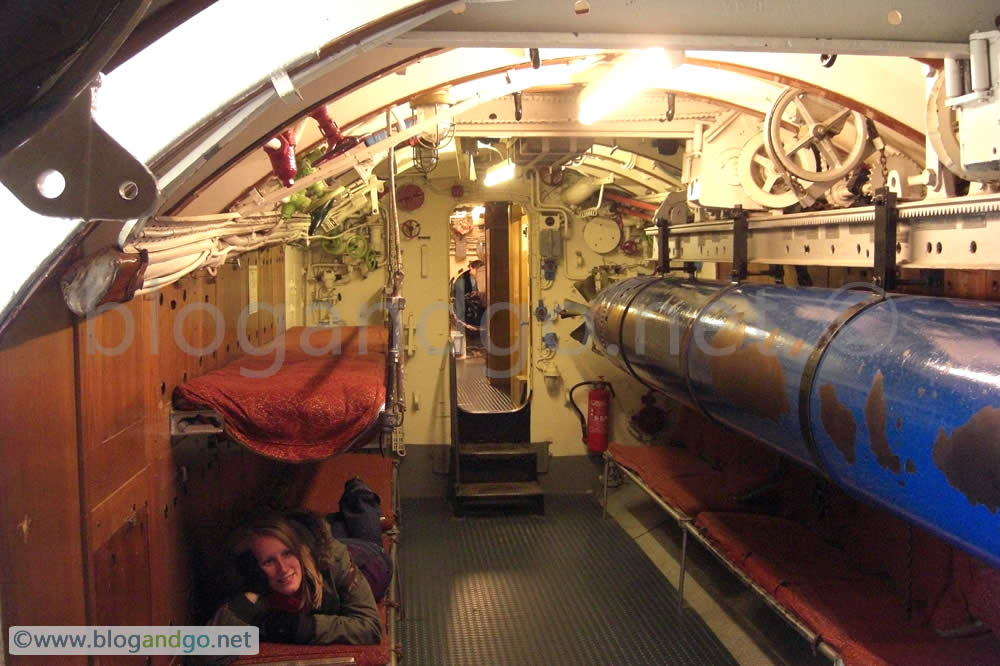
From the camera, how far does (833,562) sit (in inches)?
170

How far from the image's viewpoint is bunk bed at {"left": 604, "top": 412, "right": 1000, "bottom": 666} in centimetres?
339

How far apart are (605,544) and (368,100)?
4286 mm

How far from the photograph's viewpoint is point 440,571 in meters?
6.01

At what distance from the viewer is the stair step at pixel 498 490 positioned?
726 cm

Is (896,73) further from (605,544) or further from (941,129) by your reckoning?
(605,544)

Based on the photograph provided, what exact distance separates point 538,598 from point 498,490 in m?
1.92

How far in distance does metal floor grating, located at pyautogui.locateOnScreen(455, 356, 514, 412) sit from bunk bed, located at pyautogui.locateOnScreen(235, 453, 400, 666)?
2318mm

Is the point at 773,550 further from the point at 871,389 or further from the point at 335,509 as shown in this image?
the point at 335,509

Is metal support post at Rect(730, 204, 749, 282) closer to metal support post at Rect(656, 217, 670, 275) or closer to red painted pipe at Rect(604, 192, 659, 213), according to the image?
metal support post at Rect(656, 217, 670, 275)

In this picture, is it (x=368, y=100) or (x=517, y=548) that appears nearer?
(x=368, y=100)

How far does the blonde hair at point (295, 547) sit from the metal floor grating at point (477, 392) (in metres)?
4.73

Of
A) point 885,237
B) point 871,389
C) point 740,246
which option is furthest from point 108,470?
point 740,246

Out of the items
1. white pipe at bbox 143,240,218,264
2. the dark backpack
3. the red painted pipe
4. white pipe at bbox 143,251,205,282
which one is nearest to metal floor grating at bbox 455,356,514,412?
the red painted pipe

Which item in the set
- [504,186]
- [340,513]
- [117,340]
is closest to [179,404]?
[117,340]
